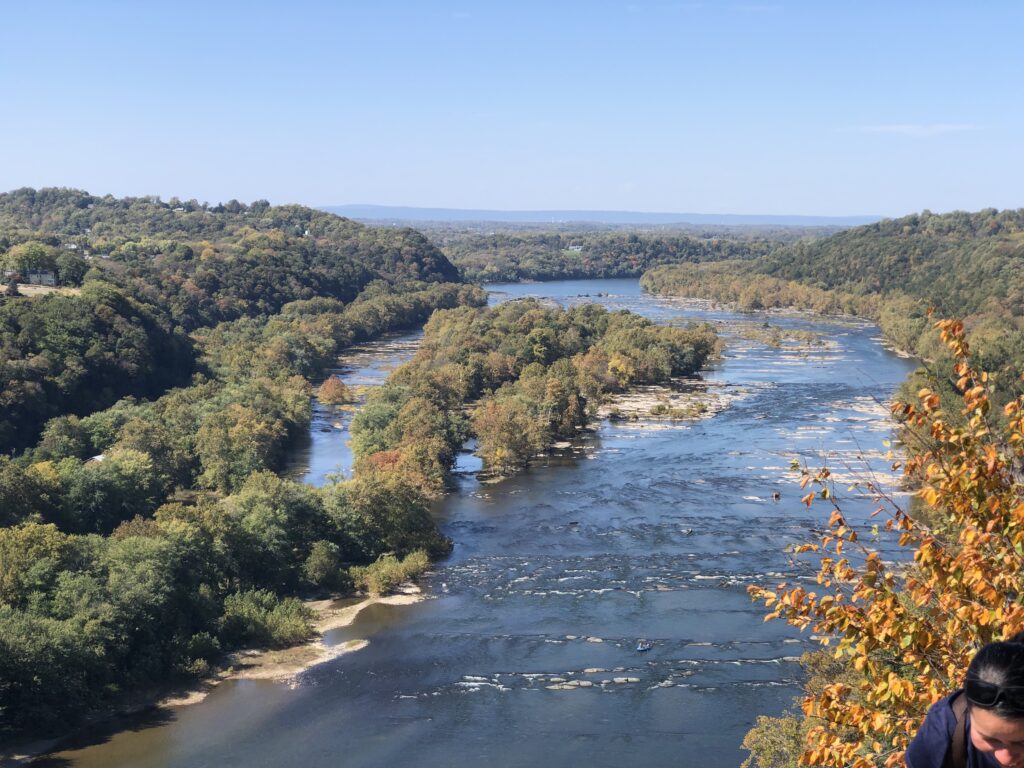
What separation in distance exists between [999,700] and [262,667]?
77.4 feet

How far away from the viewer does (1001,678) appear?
3131 mm

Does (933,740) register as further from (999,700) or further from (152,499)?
(152,499)

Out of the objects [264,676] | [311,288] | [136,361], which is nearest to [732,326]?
[311,288]

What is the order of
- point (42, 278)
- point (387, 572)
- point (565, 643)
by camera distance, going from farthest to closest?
point (42, 278) → point (387, 572) → point (565, 643)

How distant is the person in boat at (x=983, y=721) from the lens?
124 inches

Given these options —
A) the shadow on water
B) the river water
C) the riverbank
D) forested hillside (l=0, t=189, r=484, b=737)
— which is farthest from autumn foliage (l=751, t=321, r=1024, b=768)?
forested hillside (l=0, t=189, r=484, b=737)

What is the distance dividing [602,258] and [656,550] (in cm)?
14336

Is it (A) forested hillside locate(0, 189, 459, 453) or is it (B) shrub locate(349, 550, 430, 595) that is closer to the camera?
(B) shrub locate(349, 550, 430, 595)

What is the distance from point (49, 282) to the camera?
62.6m

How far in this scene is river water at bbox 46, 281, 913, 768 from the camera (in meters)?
20.8

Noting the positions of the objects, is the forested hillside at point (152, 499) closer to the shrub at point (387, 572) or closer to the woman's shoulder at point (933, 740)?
the shrub at point (387, 572)

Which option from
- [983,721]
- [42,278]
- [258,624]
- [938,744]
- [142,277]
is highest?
[983,721]

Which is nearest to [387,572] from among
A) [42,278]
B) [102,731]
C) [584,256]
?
[102,731]

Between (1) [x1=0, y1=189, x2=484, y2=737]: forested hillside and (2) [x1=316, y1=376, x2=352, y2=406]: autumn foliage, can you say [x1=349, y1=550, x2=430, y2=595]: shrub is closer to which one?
(1) [x1=0, y1=189, x2=484, y2=737]: forested hillside
